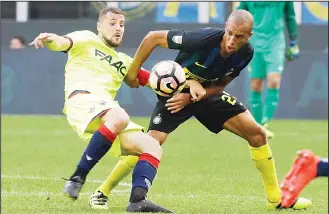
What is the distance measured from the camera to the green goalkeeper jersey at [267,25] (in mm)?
13938

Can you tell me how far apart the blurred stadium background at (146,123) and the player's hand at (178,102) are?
78cm

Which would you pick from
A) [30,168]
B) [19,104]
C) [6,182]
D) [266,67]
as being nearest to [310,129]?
[266,67]

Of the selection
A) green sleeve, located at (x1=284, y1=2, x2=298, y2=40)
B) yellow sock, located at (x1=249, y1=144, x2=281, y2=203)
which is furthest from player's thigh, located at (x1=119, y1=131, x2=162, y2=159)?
green sleeve, located at (x1=284, y1=2, x2=298, y2=40)

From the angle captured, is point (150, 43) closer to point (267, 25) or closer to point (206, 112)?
point (206, 112)

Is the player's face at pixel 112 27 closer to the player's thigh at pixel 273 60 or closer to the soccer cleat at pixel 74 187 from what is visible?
the soccer cleat at pixel 74 187

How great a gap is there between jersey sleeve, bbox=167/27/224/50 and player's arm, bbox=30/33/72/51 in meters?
0.79

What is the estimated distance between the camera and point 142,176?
707 centimetres

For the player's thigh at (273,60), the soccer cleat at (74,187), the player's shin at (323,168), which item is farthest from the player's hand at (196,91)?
the player's thigh at (273,60)

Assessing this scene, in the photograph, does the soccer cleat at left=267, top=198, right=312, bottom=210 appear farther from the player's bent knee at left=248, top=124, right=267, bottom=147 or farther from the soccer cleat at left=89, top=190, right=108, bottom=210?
the soccer cleat at left=89, top=190, right=108, bottom=210

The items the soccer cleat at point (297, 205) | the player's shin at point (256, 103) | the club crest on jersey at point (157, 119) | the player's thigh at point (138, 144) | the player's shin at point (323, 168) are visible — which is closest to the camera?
the player's shin at point (323, 168)

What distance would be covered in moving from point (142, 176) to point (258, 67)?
707cm

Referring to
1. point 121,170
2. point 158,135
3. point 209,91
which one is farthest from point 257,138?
point 121,170

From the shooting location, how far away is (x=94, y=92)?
7.49 metres

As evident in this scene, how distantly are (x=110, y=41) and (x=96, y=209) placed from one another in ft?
4.43
